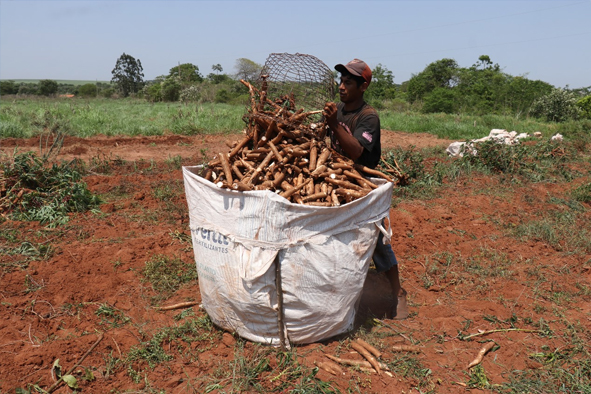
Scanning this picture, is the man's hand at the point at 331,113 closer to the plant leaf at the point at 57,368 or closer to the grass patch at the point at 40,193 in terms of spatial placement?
the plant leaf at the point at 57,368

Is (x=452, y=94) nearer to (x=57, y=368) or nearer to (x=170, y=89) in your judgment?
(x=170, y=89)

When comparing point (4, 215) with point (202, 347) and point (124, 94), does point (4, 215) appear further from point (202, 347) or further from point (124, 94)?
point (124, 94)

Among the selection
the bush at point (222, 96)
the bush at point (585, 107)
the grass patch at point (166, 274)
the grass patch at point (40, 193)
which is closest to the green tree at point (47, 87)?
the bush at point (222, 96)

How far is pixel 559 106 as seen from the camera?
22.0 m

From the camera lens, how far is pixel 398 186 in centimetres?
661

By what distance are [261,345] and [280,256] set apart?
67 centimetres

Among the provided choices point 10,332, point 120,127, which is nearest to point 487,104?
point 120,127

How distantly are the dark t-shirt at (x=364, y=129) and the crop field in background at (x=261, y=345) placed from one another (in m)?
1.17

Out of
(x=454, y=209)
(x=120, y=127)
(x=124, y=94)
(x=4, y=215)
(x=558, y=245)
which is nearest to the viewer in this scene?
(x=558, y=245)

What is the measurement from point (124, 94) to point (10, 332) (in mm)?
53117

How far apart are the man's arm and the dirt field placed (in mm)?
1196

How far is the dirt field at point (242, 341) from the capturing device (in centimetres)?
249

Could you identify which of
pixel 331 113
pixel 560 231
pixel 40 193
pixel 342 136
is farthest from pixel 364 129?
pixel 40 193

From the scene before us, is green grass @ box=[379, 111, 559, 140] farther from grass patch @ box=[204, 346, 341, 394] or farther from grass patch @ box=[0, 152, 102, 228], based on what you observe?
grass patch @ box=[204, 346, 341, 394]
